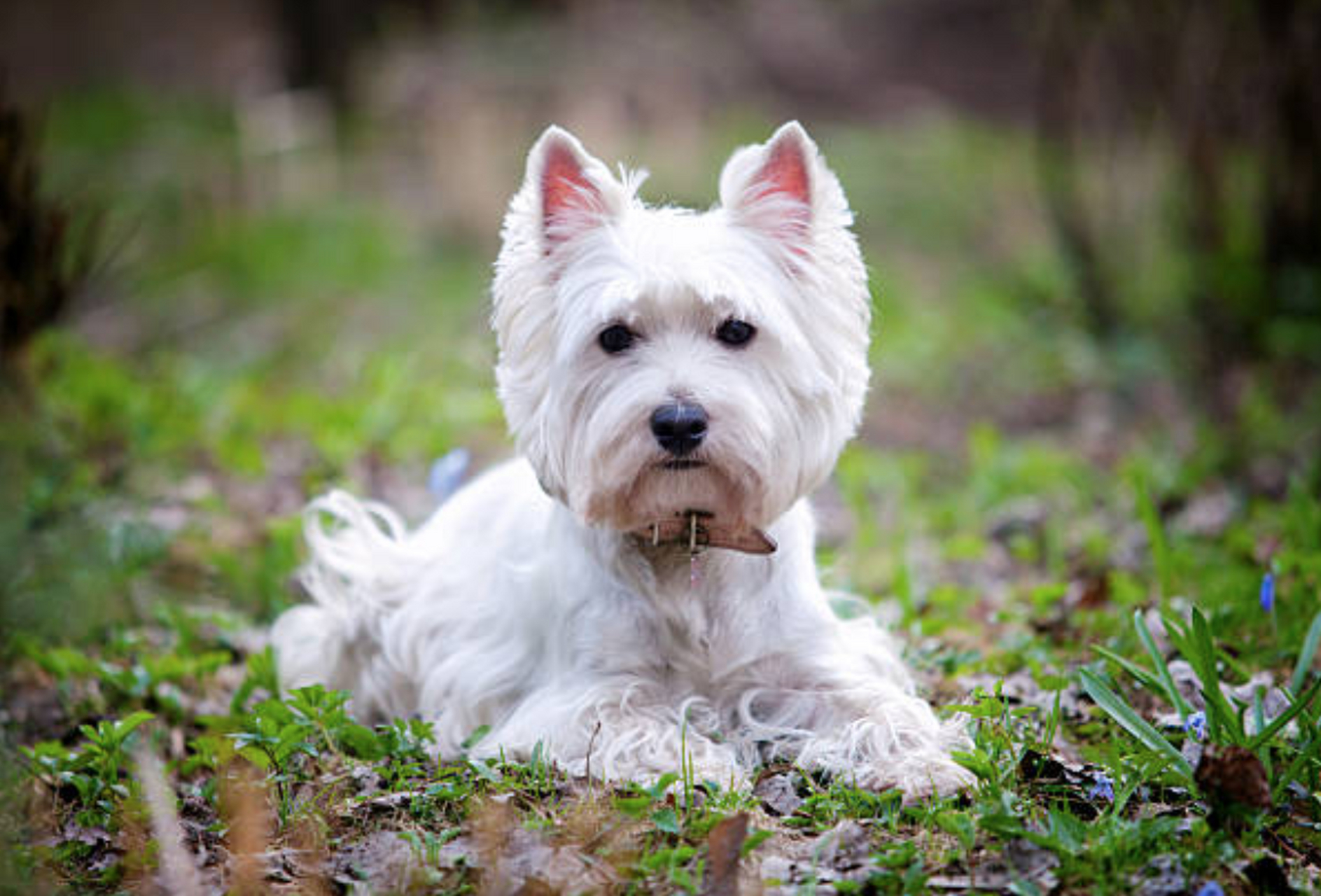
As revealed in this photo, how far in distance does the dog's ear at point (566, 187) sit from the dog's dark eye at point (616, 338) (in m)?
0.31

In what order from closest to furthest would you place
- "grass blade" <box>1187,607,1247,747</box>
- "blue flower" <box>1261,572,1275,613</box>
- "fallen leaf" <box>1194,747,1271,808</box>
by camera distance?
"fallen leaf" <box>1194,747,1271,808</box> < "grass blade" <box>1187,607,1247,747</box> < "blue flower" <box>1261,572,1275,613</box>

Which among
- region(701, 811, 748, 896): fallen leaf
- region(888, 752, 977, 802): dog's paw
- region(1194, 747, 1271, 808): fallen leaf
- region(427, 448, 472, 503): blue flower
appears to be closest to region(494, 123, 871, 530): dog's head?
region(888, 752, 977, 802): dog's paw

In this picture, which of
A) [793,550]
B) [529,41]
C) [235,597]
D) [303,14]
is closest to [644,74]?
[529,41]

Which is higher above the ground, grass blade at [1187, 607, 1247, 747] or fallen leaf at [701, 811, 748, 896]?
grass blade at [1187, 607, 1247, 747]

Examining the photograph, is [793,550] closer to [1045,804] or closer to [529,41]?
[1045,804]

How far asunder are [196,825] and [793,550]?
1691 millimetres

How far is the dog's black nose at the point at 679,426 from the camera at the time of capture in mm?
3084

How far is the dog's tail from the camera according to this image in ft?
13.9

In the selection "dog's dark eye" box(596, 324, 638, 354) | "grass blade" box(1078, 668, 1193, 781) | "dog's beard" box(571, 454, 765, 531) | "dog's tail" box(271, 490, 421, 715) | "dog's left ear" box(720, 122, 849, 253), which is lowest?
"dog's tail" box(271, 490, 421, 715)

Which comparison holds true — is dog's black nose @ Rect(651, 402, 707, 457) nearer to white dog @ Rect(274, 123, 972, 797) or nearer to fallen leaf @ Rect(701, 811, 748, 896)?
white dog @ Rect(274, 123, 972, 797)

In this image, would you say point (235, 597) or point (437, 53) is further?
point (437, 53)

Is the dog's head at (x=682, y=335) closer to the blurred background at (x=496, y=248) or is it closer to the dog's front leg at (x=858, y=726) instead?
the dog's front leg at (x=858, y=726)

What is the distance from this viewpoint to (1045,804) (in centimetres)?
301

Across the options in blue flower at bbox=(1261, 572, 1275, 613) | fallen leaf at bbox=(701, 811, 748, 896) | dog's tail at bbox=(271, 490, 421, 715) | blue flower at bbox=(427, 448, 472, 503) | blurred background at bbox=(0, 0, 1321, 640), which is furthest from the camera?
blurred background at bbox=(0, 0, 1321, 640)
